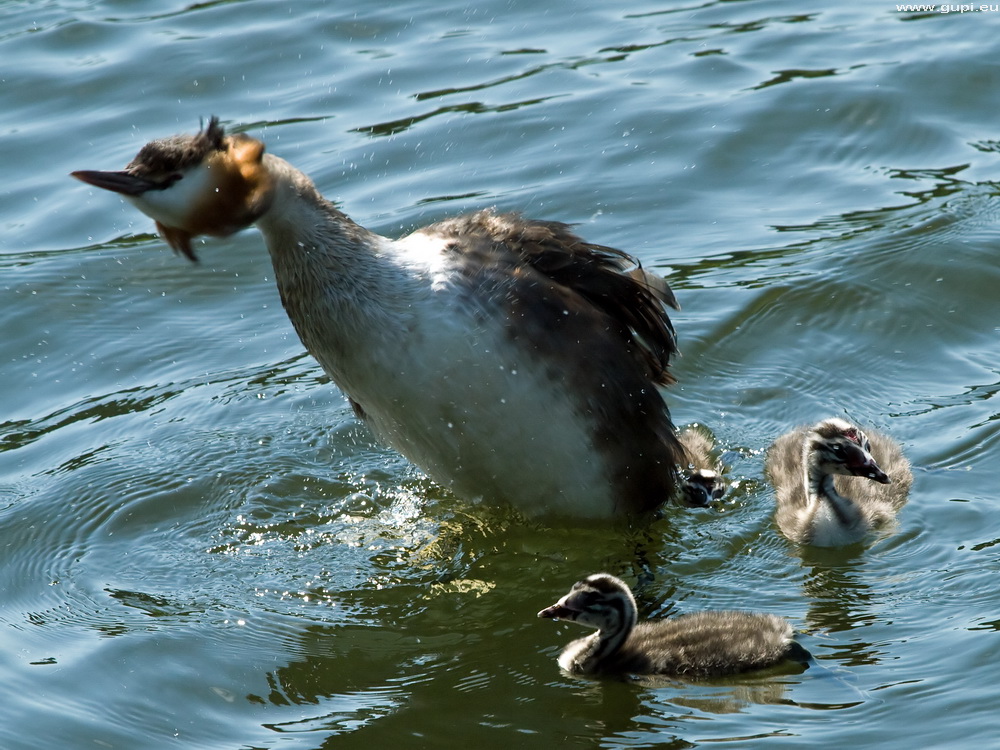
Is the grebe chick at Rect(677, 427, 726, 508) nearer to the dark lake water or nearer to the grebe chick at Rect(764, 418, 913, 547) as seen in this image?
the dark lake water

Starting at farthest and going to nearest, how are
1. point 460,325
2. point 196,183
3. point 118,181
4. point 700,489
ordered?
point 700,489
point 460,325
point 196,183
point 118,181

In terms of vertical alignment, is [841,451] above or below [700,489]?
above

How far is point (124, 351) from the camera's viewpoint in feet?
33.0

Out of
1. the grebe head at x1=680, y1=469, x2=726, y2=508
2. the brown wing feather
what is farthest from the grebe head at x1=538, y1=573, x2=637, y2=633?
the brown wing feather

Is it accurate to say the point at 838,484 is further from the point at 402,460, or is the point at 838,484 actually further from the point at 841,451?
the point at 402,460

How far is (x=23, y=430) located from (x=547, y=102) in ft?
18.3

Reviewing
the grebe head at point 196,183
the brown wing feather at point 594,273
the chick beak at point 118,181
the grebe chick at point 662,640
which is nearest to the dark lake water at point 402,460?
the grebe chick at point 662,640

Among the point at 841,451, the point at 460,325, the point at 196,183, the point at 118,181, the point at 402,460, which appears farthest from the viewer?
the point at 402,460

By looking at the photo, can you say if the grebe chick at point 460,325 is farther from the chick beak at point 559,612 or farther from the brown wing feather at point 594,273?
the chick beak at point 559,612

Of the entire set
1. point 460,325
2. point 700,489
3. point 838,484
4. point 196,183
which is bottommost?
point 838,484

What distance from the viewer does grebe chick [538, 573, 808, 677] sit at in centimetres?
636

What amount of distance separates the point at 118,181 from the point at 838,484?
12.8 feet

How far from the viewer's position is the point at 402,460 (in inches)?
343

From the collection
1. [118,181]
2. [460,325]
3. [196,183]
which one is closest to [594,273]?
[460,325]
